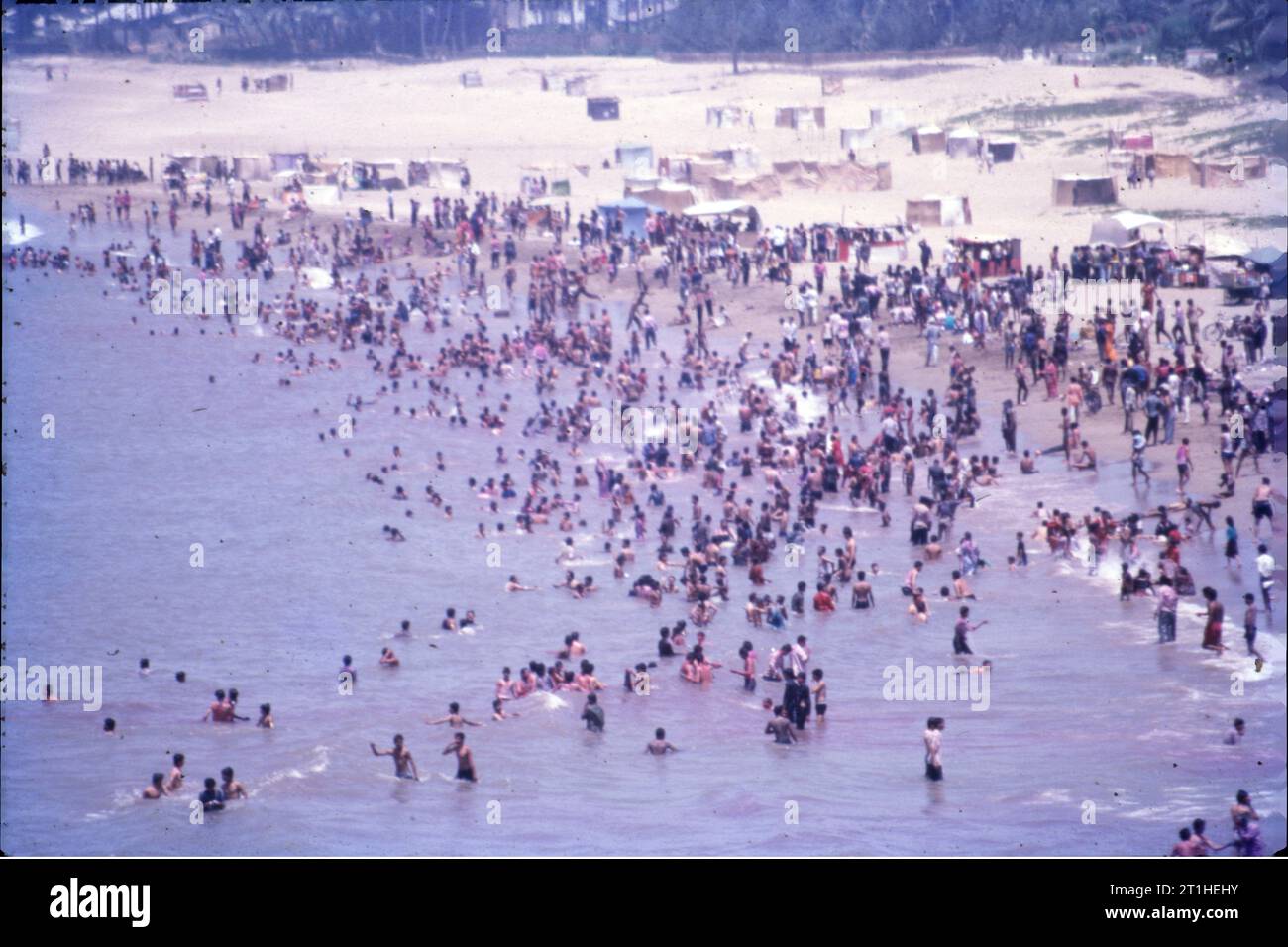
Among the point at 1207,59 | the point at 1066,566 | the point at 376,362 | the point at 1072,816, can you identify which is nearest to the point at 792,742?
the point at 1072,816

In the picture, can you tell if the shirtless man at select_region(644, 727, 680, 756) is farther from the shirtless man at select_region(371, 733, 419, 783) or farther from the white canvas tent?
the white canvas tent

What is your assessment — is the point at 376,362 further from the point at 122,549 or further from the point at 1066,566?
the point at 1066,566

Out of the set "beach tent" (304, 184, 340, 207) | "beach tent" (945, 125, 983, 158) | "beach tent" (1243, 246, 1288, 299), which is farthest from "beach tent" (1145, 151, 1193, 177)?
"beach tent" (304, 184, 340, 207)

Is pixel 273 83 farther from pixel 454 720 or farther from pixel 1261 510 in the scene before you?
pixel 454 720

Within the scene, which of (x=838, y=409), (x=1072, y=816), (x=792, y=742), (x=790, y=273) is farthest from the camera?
(x=790, y=273)

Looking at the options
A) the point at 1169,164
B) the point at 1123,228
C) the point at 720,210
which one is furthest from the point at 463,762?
the point at 1169,164

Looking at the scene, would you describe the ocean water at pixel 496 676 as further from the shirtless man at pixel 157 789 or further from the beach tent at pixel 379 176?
the beach tent at pixel 379 176

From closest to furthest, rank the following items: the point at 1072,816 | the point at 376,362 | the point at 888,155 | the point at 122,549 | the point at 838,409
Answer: the point at 1072,816, the point at 122,549, the point at 838,409, the point at 376,362, the point at 888,155
